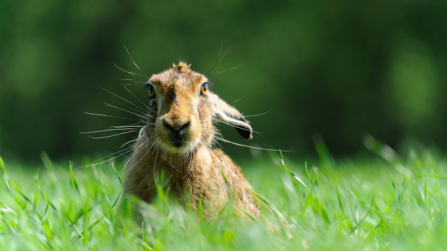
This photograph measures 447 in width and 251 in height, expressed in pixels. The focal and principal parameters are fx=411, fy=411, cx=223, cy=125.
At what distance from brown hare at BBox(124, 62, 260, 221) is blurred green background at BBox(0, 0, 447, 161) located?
25.3ft

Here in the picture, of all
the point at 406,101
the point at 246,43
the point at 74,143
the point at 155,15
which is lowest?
the point at 74,143

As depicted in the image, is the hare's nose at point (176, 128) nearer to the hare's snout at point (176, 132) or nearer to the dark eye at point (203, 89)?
the hare's snout at point (176, 132)

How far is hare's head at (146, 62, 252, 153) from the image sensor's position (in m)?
2.92

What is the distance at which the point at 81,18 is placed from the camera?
46.0ft

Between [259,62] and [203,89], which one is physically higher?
[203,89]

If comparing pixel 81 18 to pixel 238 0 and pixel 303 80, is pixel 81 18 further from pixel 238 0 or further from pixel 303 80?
pixel 303 80

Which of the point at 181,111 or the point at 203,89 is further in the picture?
the point at 203,89

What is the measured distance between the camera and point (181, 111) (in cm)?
296

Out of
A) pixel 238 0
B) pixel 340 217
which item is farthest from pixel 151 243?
pixel 238 0

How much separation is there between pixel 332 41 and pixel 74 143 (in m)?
9.13

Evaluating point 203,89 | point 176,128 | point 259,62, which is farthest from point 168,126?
point 259,62

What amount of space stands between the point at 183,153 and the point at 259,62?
32.4 feet

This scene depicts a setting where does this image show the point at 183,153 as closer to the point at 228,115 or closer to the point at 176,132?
the point at 176,132

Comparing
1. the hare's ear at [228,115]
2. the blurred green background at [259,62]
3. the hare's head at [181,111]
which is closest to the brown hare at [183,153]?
the hare's head at [181,111]
